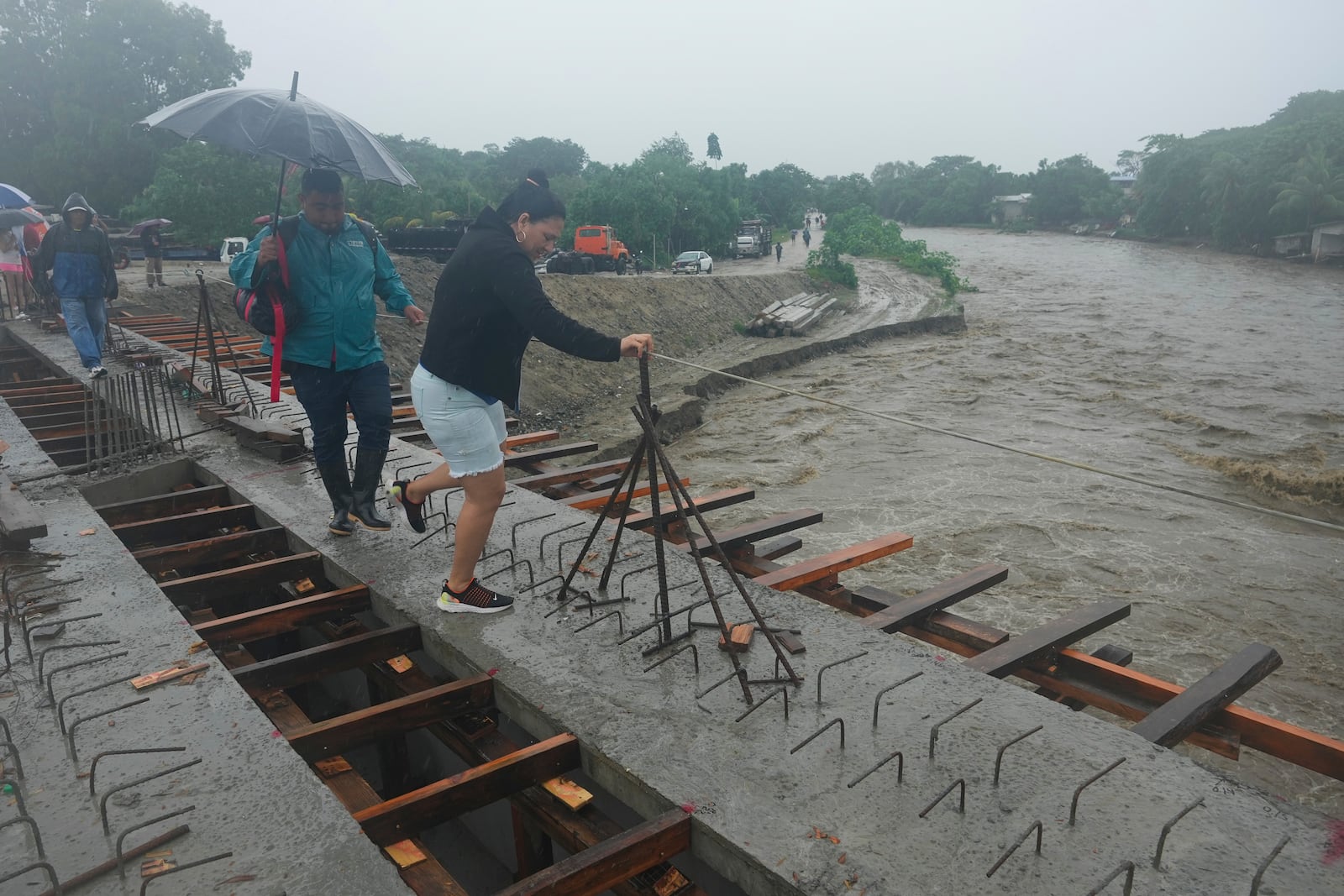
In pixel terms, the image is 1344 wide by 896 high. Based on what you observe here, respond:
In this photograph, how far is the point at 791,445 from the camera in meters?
15.9

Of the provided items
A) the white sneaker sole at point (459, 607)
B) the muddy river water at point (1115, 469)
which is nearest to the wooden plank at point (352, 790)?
the white sneaker sole at point (459, 607)

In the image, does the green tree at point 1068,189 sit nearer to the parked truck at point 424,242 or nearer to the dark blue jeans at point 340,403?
the parked truck at point 424,242

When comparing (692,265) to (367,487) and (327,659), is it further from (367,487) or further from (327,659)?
(327,659)

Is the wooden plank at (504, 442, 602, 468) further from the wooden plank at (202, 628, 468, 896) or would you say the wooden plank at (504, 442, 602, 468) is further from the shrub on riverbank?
the shrub on riverbank

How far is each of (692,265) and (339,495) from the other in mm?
31689

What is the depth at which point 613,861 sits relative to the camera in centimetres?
235

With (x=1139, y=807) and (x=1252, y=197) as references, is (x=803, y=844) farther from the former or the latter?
(x=1252, y=197)

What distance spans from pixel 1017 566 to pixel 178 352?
1033 cm

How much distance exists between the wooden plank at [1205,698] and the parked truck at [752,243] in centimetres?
4413

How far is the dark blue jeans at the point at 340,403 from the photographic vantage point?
4586 mm

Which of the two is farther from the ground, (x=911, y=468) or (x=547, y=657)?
(x=547, y=657)

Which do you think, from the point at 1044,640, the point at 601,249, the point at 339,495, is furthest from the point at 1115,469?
the point at 601,249

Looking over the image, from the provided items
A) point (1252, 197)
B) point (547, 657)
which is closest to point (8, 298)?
point (547, 657)

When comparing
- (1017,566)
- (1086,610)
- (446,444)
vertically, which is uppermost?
(446,444)
